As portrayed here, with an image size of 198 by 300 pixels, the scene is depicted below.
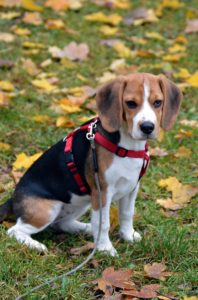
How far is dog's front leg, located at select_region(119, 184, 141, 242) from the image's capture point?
4.69 meters

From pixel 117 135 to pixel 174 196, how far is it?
→ 1.25m

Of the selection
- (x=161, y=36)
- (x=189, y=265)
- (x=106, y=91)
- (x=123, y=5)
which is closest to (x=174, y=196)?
(x=189, y=265)

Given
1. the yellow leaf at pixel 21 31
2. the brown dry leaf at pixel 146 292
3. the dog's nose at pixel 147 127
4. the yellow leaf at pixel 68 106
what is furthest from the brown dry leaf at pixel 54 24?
the brown dry leaf at pixel 146 292

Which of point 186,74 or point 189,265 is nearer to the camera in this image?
point 189,265

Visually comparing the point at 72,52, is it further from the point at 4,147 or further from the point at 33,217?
the point at 33,217

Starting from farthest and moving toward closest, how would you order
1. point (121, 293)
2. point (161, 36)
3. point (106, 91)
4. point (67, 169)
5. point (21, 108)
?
1. point (161, 36)
2. point (21, 108)
3. point (67, 169)
4. point (106, 91)
5. point (121, 293)

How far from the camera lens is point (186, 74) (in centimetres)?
Result: 745

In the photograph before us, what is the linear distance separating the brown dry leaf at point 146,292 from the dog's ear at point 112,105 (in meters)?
1.00

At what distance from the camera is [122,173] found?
171 inches

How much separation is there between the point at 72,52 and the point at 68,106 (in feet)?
4.82

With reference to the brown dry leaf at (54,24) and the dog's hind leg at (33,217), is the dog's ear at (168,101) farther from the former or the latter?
the brown dry leaf at (54,24)

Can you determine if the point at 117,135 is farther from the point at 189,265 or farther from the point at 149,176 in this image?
the point at 149,176

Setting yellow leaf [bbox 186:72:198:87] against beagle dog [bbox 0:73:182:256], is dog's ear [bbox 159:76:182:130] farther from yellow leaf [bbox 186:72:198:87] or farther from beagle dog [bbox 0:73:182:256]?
yellow leaf [bbox 186:72:198:87]

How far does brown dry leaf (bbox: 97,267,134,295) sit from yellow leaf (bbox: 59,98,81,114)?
Result: 108 inches
